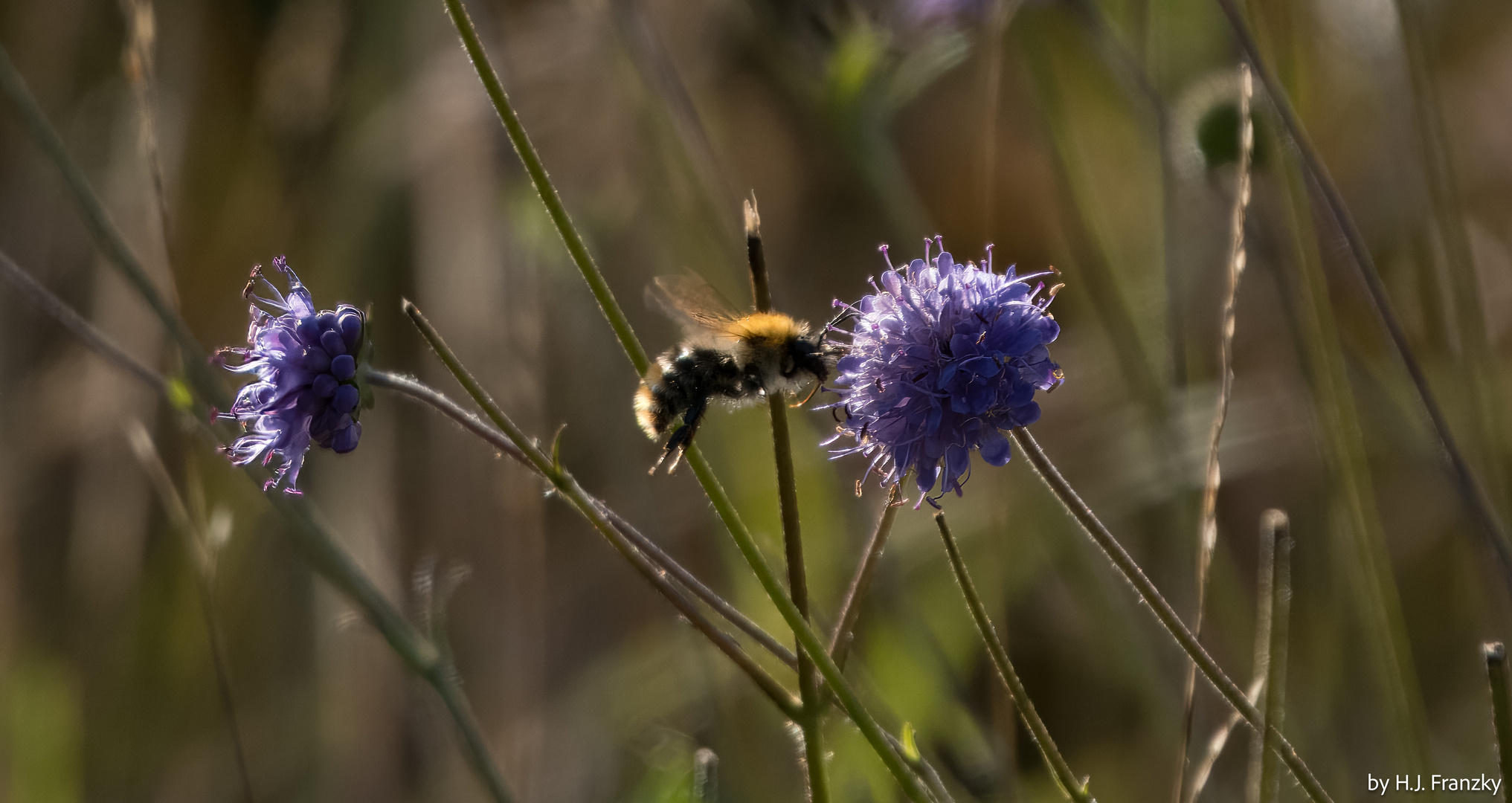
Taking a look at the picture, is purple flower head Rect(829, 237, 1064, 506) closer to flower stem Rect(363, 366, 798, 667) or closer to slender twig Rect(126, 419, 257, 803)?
flower stem Rect(363, 366, 798, 667)

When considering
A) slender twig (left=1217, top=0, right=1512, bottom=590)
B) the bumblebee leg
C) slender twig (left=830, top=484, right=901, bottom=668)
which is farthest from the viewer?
the bumblebee leg

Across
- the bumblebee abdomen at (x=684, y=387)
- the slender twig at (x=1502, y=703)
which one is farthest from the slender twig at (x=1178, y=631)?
the bumblebee abdomen at (x=684, y=387)

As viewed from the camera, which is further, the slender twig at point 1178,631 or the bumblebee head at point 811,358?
the bumblebee head at point 811,358

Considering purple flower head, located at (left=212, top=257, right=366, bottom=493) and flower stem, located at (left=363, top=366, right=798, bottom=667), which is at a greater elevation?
purple flower head, located at (left=212, top=257, right=366, bottom=493)

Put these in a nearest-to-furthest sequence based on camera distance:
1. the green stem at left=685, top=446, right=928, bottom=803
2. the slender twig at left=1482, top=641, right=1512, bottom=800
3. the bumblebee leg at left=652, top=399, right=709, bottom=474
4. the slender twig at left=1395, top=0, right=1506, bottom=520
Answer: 1. the slender twig at left=1482, top=641, right=1512, bottom=800
2. the green stem at left=685, top=446, right=928, bottom=803
3. the bumblebee leg at left=652, top=399, right=709, bottom=474
4. the slender twig at left=1395, top=0, right=1506, bottom=520

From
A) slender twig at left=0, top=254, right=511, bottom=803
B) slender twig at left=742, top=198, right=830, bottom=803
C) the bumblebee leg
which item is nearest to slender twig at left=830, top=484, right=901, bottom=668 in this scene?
slender twig at left=742, top=198, right=830, bottom=803

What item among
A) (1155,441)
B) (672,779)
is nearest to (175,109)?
(672,779)

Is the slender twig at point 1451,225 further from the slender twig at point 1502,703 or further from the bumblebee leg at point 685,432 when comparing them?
the bumblebee leg at point 685,432
